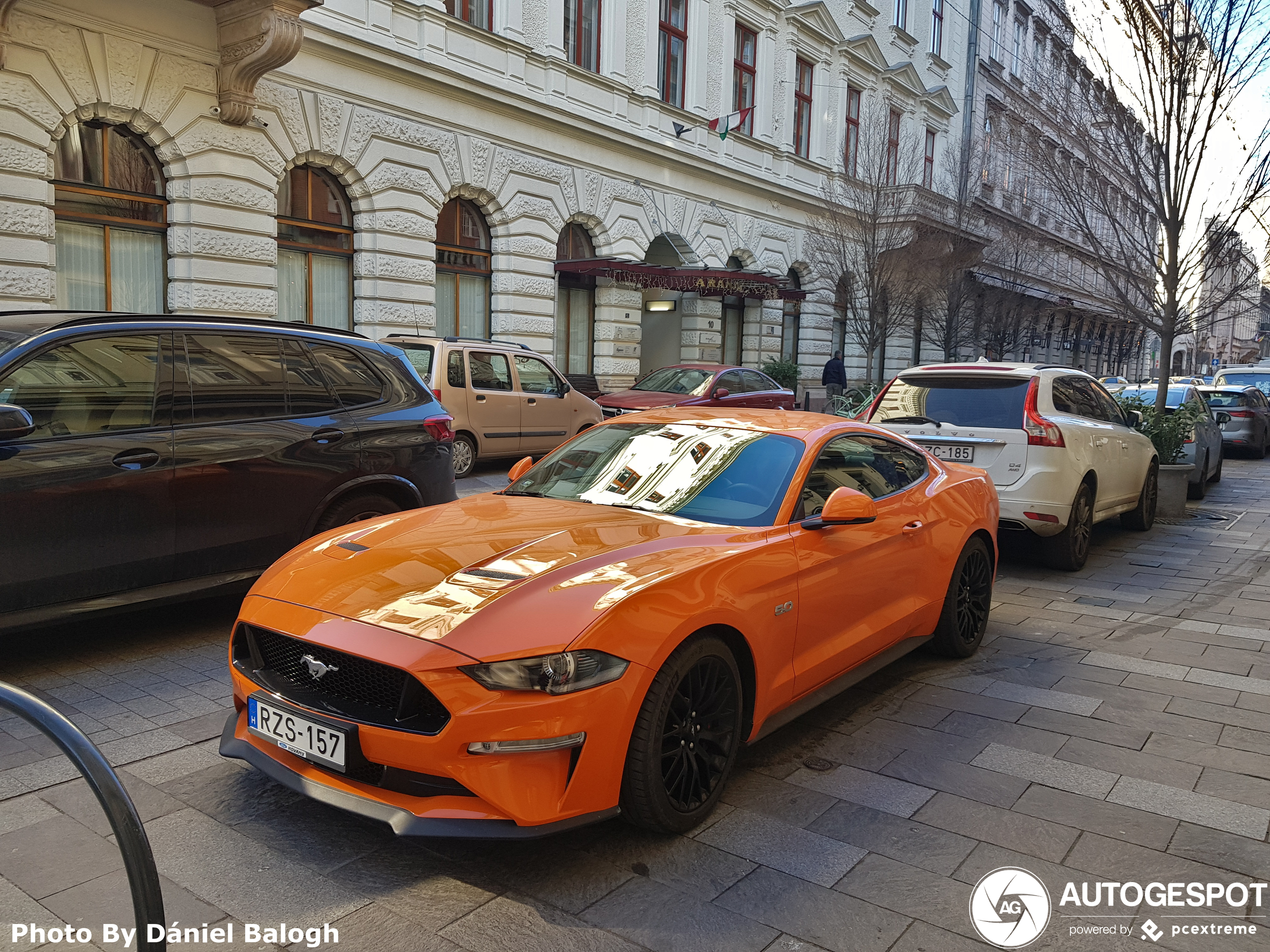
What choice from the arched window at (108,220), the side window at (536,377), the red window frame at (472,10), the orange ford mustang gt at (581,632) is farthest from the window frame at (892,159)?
the orange ford mustang gt at (581,632)

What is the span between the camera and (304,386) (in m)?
5.93

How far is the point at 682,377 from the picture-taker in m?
16.8

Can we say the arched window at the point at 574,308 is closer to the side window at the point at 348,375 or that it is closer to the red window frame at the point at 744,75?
the red window frame at the point at 744,75

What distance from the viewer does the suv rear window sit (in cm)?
786

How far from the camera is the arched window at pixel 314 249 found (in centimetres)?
1515

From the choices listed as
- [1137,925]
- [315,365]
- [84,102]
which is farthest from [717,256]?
[1137,925]

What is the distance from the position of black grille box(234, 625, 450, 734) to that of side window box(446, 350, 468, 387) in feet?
31.7

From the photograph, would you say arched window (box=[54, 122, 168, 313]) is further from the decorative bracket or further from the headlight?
the headlight

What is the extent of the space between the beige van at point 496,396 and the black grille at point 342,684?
355 inches

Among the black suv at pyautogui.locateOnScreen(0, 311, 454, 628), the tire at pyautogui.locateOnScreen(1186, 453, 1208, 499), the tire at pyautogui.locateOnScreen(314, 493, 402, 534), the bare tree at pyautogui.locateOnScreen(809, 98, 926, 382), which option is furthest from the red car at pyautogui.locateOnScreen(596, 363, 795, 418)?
the black suv at pyautogui.locateOnScreen(0, 311, 454, 628)

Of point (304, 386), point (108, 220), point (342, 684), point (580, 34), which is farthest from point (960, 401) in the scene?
point (580, 34)

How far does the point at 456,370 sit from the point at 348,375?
22.4ft

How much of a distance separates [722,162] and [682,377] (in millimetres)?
9997

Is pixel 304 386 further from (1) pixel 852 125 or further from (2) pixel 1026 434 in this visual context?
(1) pixel 852 125
